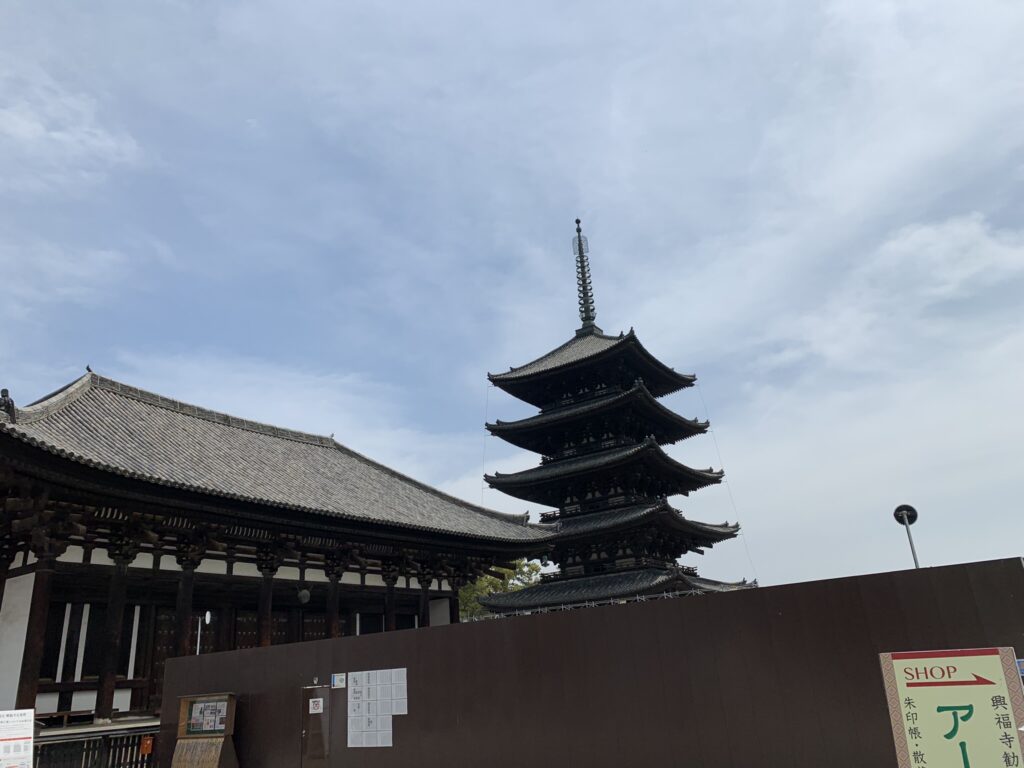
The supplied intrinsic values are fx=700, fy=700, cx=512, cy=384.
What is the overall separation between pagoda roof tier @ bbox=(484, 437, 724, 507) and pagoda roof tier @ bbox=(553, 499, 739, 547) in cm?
143

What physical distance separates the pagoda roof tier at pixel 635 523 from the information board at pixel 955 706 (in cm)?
1762

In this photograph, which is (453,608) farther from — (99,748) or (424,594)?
(99,748)

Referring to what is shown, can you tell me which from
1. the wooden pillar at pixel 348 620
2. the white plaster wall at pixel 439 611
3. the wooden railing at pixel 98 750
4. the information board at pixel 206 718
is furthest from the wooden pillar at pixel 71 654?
the white plaster wall at pixel 439 611

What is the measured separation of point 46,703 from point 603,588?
16331mm

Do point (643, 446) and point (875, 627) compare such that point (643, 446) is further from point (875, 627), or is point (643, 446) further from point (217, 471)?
point (875, 627)

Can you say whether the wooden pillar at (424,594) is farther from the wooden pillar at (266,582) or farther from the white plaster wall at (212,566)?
the white plaster wall at (212,566)

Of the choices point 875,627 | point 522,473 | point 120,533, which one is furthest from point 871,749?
point 522,473

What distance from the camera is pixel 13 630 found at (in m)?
Answer: 14.1

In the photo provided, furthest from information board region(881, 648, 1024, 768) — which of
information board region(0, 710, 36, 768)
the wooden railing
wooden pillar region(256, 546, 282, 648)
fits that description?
wooden pillar region(256, 546, 282, 648)

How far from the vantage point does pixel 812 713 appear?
7168 mm

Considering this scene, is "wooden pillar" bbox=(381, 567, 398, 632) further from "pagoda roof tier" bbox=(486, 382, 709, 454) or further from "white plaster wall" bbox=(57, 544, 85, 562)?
"pagoda roof tier" bbox=(486, 382, 709, 454)

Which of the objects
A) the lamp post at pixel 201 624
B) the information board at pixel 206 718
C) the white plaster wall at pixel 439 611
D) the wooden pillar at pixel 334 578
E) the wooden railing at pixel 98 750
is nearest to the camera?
the information board at pixel 206 718

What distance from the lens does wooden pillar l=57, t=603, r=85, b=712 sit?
558 inches

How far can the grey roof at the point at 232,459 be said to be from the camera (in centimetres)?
1508
